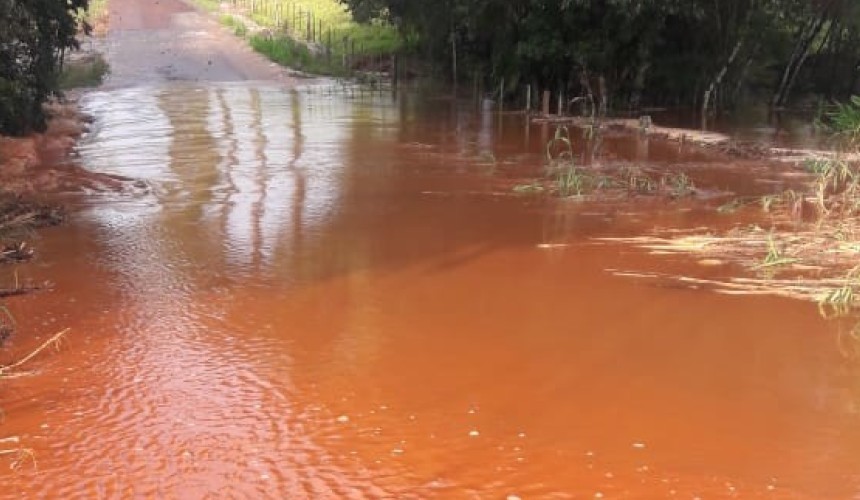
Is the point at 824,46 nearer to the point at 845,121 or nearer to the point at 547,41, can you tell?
the point at 547,41

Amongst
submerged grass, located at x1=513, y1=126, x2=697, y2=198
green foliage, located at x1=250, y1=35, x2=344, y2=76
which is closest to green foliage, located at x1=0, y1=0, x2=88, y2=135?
submerged grass, located at x1=513, y1=126, x2=697, y2=198

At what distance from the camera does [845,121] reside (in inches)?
487

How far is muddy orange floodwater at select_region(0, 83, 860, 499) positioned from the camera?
4043 millimetres

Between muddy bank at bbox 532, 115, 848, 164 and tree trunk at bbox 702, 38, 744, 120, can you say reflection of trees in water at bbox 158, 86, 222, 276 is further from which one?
tree trunk at bbox 702, 38, 744, 120

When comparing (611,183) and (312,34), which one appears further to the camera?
(312,34)

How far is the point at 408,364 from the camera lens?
5.38 m

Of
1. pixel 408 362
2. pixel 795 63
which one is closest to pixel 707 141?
pixel 795 63

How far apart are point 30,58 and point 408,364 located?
13036 mm

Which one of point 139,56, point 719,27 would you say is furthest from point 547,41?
point 139,56

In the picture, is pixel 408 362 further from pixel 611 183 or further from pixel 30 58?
pixel 30 58

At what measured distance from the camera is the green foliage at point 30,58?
12497mm

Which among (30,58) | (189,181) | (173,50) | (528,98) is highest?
(173,50)

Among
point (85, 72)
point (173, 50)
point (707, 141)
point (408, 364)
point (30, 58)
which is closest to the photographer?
point (408, 364)

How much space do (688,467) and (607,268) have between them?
11.6 feet
